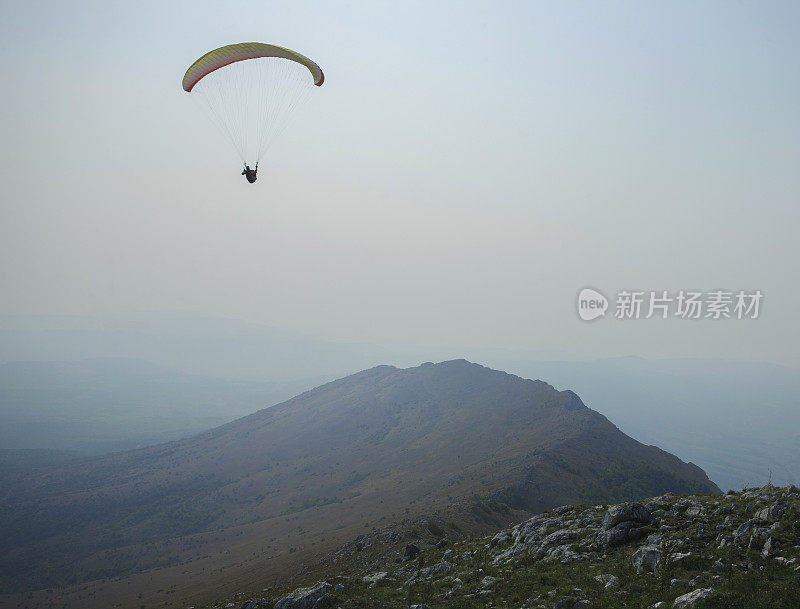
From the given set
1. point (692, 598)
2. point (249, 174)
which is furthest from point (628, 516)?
point (249, 174)

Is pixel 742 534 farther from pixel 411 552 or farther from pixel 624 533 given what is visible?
pixel 411 552

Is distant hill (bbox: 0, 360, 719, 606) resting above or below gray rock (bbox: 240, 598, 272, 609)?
below

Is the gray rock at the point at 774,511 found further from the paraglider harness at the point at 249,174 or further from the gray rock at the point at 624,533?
the paraglider harness at the point at 249,174

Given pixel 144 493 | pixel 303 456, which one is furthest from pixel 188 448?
pixel 303 456

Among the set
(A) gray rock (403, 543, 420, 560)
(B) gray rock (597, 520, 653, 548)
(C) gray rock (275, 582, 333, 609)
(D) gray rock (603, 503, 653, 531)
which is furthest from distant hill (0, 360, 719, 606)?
(B) gray rock (597, 520, 653, 548)

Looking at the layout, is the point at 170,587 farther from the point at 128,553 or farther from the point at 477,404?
the point at 477,404

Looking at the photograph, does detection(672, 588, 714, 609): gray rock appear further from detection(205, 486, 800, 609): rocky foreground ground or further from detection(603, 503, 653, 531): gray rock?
detection(603, 503, 653, 531): gray rock
